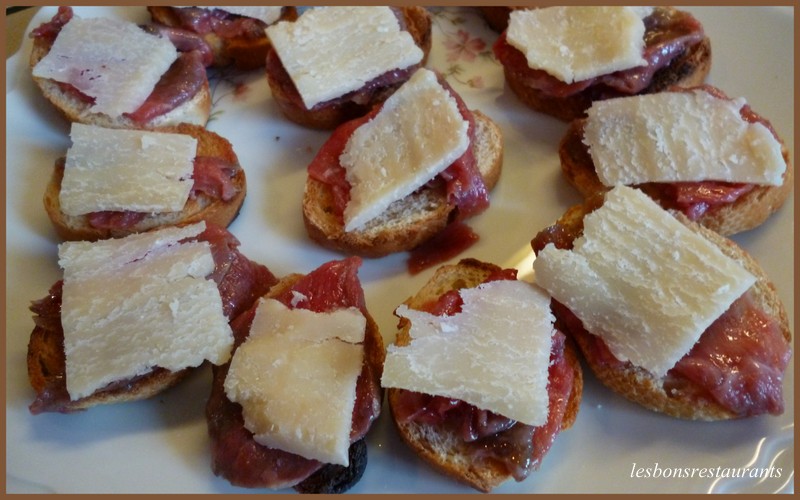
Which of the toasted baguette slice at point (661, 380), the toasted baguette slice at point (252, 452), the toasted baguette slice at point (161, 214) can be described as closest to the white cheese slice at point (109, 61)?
the toasted baguette slice at point (161, 214)

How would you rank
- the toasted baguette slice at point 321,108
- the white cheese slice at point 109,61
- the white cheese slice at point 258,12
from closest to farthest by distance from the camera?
1. the white cheese slice at point 109,61
2. the toasted baguette slice at point 321,108
3. the white cheese slice at point 258,12

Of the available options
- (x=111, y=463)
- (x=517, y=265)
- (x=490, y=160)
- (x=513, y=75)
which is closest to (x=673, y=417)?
(x=517, y=265)

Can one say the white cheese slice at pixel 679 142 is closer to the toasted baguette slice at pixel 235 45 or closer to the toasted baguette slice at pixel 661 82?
the toasted baguette slice at pixel 661 82

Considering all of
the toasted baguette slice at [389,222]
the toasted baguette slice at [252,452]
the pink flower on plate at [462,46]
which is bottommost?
the toasted baguette slice at [252,452]

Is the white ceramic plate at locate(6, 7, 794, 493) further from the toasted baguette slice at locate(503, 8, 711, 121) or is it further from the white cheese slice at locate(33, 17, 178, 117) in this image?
the white cheese slice at locate(33, 17, 178, 117)

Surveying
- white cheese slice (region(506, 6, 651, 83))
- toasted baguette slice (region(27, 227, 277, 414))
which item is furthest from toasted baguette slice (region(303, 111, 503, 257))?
white cheese slice (region(506, 6, 651, 83))

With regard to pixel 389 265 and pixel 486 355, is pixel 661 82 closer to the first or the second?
pixel 389 265

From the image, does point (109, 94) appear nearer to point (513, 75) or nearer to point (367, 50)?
point (367, 50)
